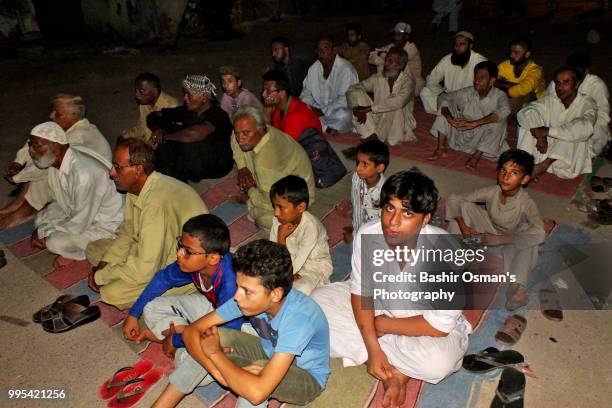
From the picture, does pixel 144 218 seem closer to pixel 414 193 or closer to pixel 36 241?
pixel 36 241

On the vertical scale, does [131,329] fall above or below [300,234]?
below

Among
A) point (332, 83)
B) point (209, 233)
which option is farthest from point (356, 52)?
point (209, 233)

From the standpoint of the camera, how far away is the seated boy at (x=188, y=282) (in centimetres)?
269

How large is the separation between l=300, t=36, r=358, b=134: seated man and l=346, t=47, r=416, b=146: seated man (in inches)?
7.3

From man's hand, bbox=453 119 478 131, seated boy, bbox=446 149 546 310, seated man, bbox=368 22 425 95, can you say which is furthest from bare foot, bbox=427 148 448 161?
seated boy, bbox=446 149 546 310

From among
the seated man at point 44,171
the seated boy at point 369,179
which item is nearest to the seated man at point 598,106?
the seated boy at point 369,179

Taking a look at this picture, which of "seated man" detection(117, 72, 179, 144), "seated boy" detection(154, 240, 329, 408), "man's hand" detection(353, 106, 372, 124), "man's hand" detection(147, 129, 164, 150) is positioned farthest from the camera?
"man's hand" detection(353, 106, 372, 124)

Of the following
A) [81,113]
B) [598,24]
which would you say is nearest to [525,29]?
[598,24]

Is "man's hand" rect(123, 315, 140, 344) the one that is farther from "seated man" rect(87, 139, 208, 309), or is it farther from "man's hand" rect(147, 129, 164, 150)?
"man's hand" rect(147, 129, 164, 150)

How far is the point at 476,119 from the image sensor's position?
5.36 m

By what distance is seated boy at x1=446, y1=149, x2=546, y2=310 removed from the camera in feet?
11.4

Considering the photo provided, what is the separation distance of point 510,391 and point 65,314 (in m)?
3.03

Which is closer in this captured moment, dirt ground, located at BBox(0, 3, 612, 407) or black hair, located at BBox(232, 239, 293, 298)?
black hair, located at BBox(232, 239, 293, 298)

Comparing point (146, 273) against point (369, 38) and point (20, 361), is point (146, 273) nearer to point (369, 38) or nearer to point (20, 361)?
point (20, 361)
